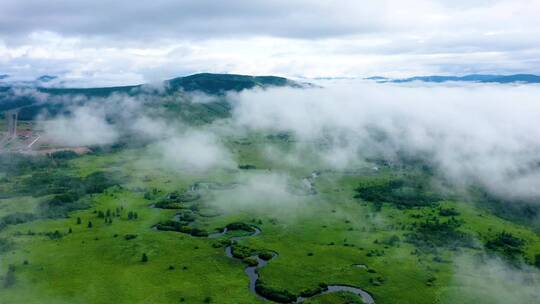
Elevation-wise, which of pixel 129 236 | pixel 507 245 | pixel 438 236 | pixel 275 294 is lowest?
pixel 507 245

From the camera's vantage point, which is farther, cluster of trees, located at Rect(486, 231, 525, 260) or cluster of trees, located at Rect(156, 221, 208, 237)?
cluster of trees, located at Rect(156, 221, 208, 237)

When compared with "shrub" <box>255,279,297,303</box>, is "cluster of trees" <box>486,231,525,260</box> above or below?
below

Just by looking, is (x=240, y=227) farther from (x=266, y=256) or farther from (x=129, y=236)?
(x=129, y=236)

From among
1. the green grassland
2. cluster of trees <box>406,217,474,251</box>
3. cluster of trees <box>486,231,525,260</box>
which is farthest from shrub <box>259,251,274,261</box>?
cluster of trees <box>486,231,525,260</box>

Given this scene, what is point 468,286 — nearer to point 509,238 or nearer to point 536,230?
point 509,238

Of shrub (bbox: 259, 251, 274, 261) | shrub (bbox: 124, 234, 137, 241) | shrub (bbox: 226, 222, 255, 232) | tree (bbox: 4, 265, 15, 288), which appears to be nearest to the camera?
tree (bbox: 4, 265, 15, 288)

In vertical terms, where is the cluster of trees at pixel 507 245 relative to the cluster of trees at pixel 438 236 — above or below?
below

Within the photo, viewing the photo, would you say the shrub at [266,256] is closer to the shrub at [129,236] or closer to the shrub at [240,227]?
the shrub at [240,227]

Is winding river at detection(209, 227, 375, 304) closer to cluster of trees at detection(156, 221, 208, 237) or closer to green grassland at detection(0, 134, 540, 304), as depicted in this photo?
green grassland at detection(0, 134, 540, 304)

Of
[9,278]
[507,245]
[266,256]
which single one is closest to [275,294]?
[266,256]

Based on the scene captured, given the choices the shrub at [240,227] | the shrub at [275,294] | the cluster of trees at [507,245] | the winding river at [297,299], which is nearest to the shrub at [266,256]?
the winding river at [297,299]

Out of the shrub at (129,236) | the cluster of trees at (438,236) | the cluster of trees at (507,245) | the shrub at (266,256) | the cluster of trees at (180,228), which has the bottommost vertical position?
the cluster of trees at (507,245)

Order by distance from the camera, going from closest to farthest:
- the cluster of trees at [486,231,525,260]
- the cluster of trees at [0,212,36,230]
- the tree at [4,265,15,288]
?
the tree at [4,265,15,288], the cluster of trees at [486,231,525,260], the cluster of trees at [0,212,36,230]
